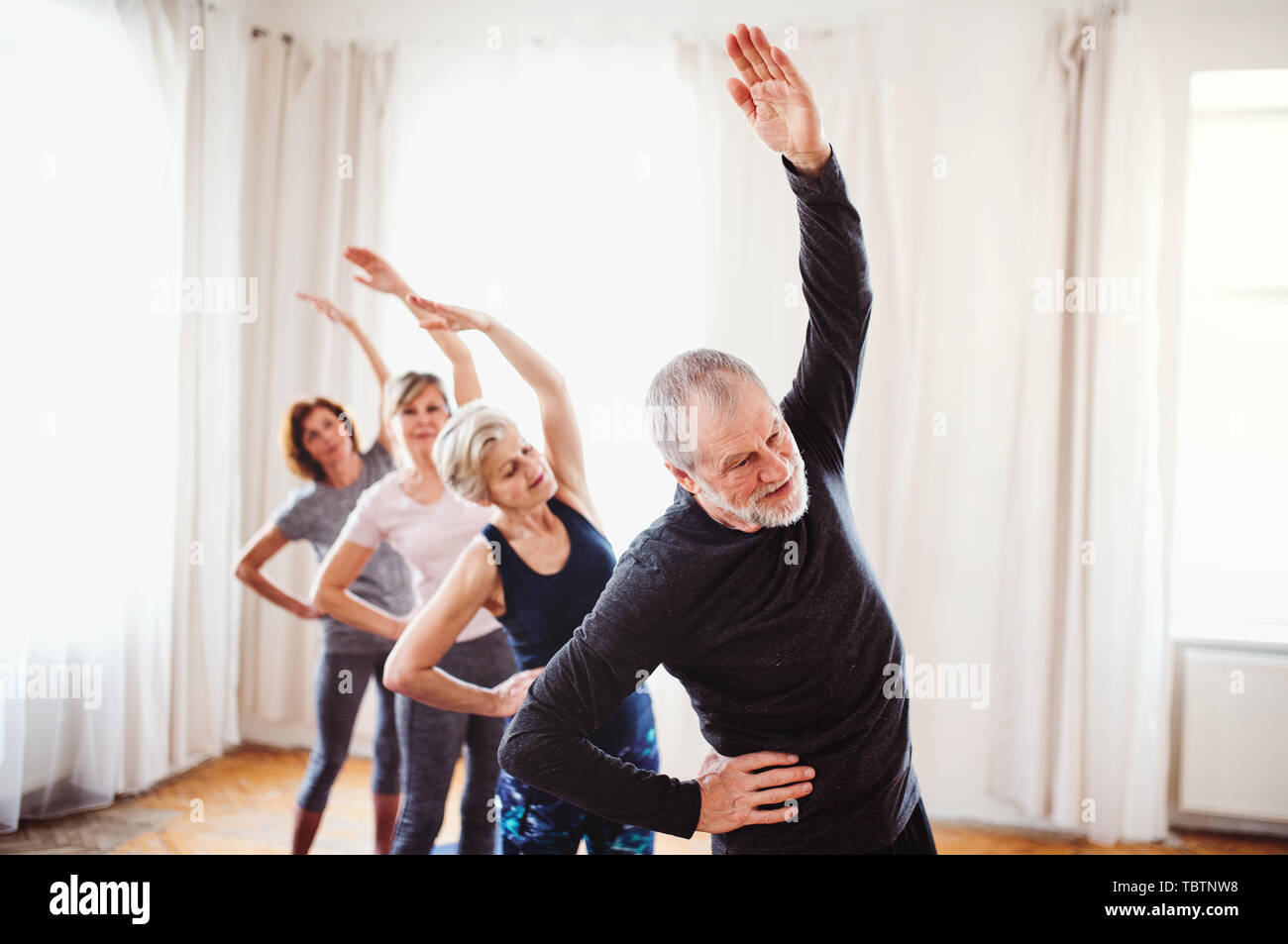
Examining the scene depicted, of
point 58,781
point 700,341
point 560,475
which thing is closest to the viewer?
point 560,475

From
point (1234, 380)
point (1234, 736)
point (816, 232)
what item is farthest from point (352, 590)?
point (1234, 380)

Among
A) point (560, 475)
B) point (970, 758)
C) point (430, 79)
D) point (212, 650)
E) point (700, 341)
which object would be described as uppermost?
point (430, 79)

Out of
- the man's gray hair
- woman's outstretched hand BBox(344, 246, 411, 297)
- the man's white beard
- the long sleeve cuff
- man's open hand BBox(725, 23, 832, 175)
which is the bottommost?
the man's white beard

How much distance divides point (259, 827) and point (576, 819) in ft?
5.15

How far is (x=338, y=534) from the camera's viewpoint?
3.39 m

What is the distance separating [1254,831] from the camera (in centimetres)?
393

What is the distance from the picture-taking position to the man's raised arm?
217 cm

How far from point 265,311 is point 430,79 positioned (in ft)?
4.07

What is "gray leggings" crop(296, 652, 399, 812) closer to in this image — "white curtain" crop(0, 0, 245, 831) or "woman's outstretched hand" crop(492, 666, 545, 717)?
"woman's outstretched hand" crop(492, 666, 545, 717)

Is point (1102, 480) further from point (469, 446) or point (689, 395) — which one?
point (469, 446)

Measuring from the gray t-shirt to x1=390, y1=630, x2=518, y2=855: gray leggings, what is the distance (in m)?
0.34

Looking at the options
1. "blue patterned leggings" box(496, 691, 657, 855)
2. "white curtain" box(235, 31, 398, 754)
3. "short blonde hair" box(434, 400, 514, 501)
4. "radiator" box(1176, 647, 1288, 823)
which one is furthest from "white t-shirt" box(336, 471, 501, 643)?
"radiator" box(1176, 647, 1288, 823)
